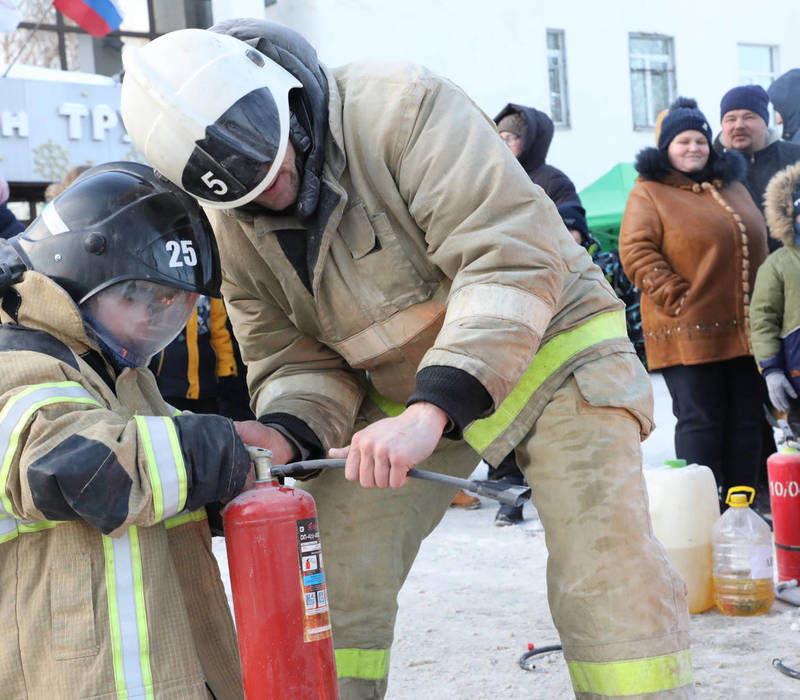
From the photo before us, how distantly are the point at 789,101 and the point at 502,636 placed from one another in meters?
4.52

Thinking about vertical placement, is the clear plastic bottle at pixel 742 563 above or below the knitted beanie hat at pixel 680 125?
below

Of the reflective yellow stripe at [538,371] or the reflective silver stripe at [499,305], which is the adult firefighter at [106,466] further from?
the reflective yellow stripe at [538,371]

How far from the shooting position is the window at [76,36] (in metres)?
13.5

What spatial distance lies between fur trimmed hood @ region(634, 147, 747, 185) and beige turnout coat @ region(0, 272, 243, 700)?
385 centimetres

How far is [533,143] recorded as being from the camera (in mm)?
5758

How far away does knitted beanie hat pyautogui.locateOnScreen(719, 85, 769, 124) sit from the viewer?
5855 millimetres

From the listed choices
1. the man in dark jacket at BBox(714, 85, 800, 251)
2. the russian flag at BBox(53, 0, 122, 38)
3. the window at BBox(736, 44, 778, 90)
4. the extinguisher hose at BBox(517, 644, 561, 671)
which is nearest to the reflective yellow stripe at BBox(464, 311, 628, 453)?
the extinguisher hose at BBox(517, 644, 561, 671)

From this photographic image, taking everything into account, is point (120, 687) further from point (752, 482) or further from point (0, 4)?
point (0, 4)

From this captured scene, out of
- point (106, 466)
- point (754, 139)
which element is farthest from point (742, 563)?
point (106, 466)

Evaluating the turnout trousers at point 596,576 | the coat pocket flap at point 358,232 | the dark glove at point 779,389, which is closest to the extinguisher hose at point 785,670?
the turnout trousers at point 596,576

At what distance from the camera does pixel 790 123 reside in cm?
690

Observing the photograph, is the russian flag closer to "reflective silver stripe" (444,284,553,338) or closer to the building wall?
the building wall

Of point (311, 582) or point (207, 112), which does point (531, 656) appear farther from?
point (207, 112)

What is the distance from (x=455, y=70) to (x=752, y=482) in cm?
1198
